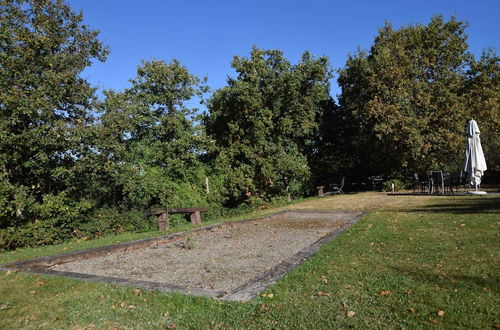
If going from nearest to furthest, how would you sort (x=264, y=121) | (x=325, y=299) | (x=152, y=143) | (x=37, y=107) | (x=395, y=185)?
(x=325, y=299), (x=37, y=107), (x=152, y=143), (x=264, y=121), (x=395, y=185)

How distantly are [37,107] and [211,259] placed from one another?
7.65 metres

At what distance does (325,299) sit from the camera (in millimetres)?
3555

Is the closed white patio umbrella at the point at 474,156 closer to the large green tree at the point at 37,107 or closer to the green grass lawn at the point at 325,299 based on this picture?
the green grass lawn at the point at 325,299

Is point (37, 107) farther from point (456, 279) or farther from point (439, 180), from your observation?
point (439, 180)

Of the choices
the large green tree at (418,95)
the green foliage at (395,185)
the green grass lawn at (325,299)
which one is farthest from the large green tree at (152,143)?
the green foliage at (395,185)

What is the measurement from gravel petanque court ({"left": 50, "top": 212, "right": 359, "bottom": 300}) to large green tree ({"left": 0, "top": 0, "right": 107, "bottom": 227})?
504 centimetres

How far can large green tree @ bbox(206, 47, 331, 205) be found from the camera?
58.7 ft

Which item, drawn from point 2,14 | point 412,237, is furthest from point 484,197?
point 2,14

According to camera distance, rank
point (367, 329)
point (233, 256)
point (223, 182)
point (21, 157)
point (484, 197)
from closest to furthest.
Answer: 1. point (367, 329)
2. point (233, 256)
3. point (21, 157)
4. point (484, 197)
5. point (223, 182)

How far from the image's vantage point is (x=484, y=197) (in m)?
12.6

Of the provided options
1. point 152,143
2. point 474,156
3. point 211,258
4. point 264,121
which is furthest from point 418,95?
point 211,258

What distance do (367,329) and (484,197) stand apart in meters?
12.3

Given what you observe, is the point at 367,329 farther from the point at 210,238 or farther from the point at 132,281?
the point at 210,238

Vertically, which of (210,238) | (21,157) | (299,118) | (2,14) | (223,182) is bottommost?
(210,238)
